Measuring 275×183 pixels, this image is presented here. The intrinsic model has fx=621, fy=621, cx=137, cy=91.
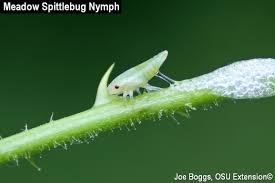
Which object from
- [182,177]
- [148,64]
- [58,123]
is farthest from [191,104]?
[182,177]

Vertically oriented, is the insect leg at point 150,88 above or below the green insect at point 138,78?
below

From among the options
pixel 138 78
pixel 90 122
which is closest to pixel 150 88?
pixel 138 78

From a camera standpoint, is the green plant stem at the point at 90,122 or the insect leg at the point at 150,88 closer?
the green plant stem at the point at 90,122

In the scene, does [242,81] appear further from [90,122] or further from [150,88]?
[90,122]

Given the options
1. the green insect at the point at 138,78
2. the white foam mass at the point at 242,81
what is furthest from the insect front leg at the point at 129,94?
the white foam mass at the point at 242,81

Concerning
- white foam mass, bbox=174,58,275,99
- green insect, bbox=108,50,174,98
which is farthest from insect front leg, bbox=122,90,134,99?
white foam mass, bbox=174,58,275,99

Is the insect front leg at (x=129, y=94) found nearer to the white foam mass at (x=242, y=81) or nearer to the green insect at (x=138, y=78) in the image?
the green insect at (x=138, y=78)

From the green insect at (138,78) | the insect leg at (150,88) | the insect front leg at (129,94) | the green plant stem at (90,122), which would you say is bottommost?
the green plant stem at (90,122)
